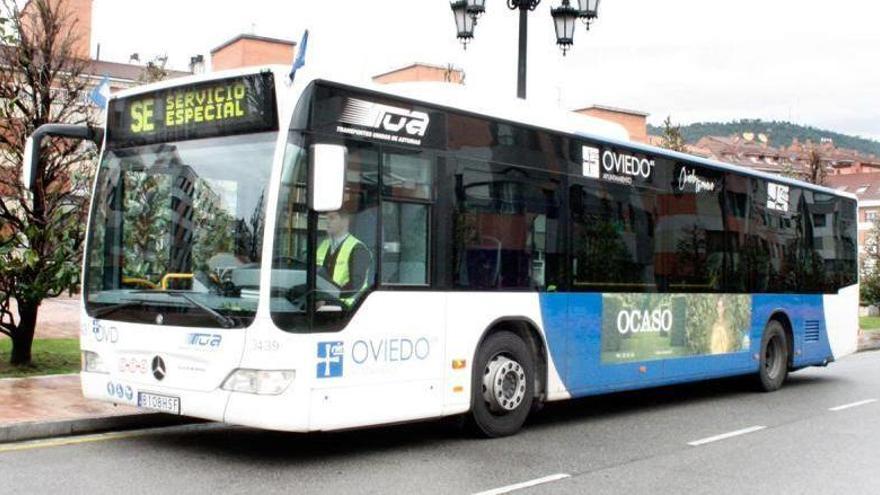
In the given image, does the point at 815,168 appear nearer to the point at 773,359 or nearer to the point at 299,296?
the point at 773,359

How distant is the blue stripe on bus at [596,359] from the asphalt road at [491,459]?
0.46 metres

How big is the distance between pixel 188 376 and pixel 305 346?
3.37 feet

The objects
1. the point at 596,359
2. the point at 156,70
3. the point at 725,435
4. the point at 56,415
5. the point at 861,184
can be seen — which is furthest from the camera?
the point at 861,184

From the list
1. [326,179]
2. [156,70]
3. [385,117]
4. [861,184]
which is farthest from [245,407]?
[861,184]

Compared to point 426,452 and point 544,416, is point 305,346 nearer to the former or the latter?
point 426,452

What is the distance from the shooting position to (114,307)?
27.2ft

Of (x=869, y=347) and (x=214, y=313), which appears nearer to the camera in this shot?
(x=214, y=313)

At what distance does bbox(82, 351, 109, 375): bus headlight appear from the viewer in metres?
8.42

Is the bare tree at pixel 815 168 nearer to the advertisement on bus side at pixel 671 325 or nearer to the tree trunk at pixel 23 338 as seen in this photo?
the advertisement on bus side at pixel 671 325

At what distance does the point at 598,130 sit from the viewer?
36.0 feet

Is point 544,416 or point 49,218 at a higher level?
point 49,218

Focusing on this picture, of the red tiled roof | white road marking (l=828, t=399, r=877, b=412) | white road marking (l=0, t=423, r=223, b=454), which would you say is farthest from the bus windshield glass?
the red tiled roof

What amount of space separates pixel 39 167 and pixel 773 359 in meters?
10.1

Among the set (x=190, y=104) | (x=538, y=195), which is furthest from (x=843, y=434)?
(x=190, y=104)
